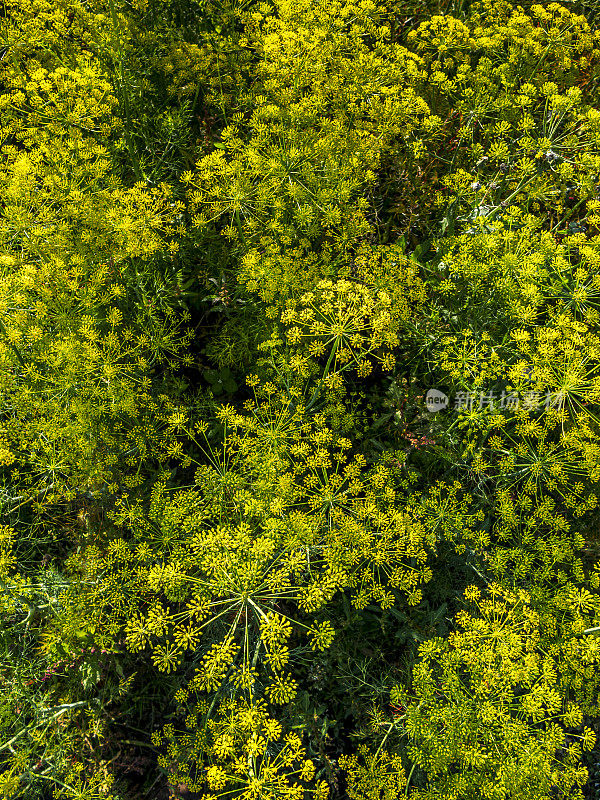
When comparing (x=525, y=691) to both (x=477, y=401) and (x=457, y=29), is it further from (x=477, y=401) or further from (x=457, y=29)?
(x=457, y=29)

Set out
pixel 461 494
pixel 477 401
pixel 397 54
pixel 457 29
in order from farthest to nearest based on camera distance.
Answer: pixel 457 29 → pixel 397 54 → pixel 461 494 → pixel 477 401

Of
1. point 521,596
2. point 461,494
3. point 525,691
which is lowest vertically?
point 525,691

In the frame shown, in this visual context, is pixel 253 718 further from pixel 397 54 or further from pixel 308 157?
pixel 397 54

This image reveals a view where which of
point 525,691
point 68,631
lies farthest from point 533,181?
point 68,631

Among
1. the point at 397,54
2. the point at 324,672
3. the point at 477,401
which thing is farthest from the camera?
the point at 397,54

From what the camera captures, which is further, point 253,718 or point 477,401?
point 477,401

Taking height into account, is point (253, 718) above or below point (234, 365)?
below
